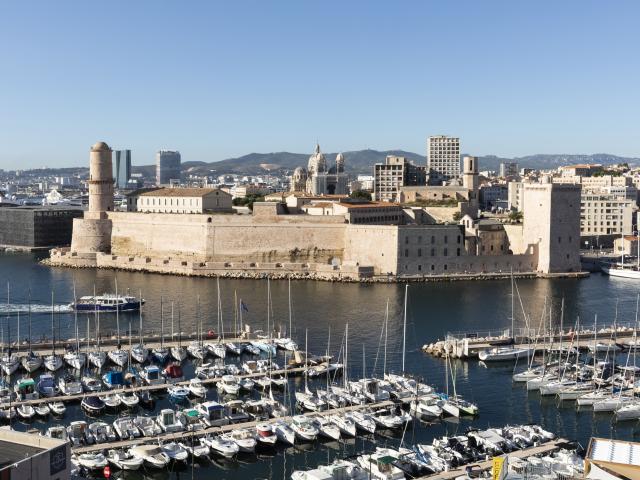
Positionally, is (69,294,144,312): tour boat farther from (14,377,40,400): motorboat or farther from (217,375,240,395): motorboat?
(217,375,240,395): motorboat

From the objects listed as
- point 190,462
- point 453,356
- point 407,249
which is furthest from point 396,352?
point 407,249

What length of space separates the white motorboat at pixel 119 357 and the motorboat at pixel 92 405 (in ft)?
9.76

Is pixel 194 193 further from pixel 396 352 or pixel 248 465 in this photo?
Result: pixel 248 465

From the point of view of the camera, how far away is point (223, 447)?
14164mm

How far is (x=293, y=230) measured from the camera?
37812mm

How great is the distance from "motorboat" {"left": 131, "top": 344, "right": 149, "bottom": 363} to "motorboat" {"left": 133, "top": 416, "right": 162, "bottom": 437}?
16.6ft

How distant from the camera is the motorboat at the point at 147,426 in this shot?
583 inches

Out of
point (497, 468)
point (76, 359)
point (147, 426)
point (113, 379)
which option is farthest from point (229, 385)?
Result: point (497, 468)

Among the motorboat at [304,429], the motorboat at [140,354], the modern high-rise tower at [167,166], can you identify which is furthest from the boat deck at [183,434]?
the modern high-rise tower at [167,166]

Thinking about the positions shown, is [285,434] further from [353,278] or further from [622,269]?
[622,269]

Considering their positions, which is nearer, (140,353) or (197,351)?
(140,353)

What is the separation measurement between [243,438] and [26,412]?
438 centimetres

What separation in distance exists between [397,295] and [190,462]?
56.4ft

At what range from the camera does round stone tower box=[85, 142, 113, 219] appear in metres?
42.4
